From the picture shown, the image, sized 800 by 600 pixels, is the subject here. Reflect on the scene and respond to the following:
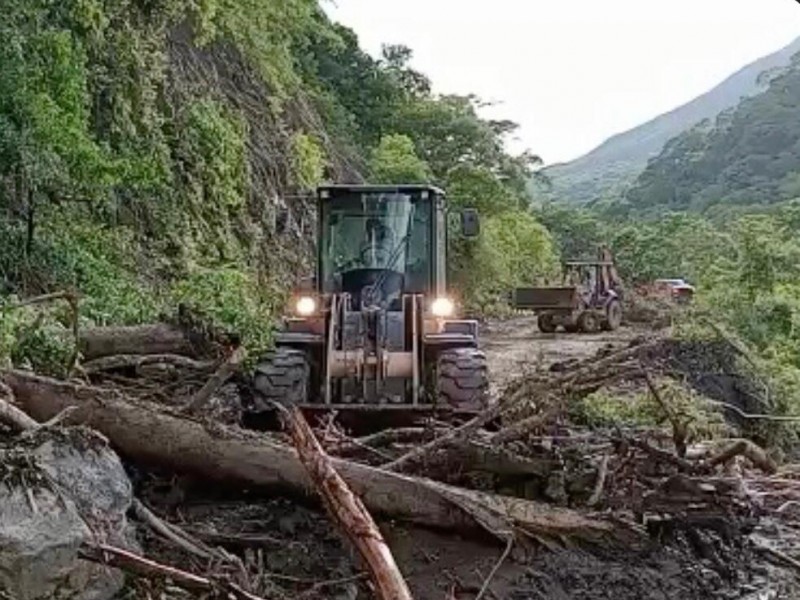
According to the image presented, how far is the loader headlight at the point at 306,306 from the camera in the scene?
8.66m

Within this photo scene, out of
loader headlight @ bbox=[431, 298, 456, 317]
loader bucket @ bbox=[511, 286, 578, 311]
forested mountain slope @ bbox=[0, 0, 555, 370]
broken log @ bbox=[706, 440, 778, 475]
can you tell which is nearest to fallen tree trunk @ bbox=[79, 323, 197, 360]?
forested mountain slope @ bbox=[0, 0, 555, 370]

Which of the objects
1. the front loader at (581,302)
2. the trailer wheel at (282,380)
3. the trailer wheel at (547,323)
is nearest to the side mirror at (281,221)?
the front loader at (581,302)

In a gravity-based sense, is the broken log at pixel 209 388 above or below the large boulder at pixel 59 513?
above

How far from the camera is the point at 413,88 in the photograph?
39.9 metres

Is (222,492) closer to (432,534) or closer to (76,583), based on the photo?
(432,534)

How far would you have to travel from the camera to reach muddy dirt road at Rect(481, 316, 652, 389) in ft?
50.6

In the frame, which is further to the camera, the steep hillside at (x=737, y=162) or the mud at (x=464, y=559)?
the steep hillside at (x=737, y=162)

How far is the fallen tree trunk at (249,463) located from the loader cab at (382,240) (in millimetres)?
3268

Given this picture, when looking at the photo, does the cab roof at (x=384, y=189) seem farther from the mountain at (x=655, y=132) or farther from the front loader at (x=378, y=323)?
the mountain at (x=655, y=132)

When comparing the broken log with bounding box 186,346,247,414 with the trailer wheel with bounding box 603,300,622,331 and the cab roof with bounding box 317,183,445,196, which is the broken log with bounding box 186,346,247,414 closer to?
the cab roof with bounding box 317,183,445,196

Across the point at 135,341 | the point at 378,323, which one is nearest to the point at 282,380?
the point at 378,323

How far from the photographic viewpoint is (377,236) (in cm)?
904

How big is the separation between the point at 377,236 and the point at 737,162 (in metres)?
60.3

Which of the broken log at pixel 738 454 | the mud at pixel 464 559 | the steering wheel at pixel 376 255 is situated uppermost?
the steering wheel at pixel 376 255
